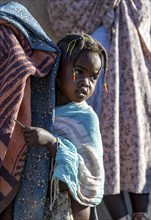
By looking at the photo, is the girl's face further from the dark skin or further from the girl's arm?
the girl's arm

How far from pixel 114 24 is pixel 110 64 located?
30cm

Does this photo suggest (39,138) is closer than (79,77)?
Yes

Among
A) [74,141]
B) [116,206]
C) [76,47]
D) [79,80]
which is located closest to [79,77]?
[79,80]

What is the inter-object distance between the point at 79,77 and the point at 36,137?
14.4 inches

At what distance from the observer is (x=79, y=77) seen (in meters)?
3.30

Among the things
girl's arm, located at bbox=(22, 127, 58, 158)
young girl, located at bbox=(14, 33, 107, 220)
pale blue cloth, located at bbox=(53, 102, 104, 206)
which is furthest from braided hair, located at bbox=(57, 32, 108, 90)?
girl's arm, located at bbox=(22, 127, 58, 158)

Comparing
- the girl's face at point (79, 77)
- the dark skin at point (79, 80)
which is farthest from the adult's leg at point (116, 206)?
the girl's face at point (79, 77)

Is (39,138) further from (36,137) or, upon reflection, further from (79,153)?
(79,153)

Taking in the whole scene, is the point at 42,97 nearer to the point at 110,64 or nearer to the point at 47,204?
the point at 47,204

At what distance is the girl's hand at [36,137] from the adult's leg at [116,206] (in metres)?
2.53

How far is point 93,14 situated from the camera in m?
5.60

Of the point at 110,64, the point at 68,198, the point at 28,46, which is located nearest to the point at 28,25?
the point at 28,46

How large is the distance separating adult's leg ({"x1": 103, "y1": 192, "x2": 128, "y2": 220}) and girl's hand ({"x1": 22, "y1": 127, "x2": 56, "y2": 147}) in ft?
8.29

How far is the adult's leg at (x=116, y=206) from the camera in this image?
18.2 ft
